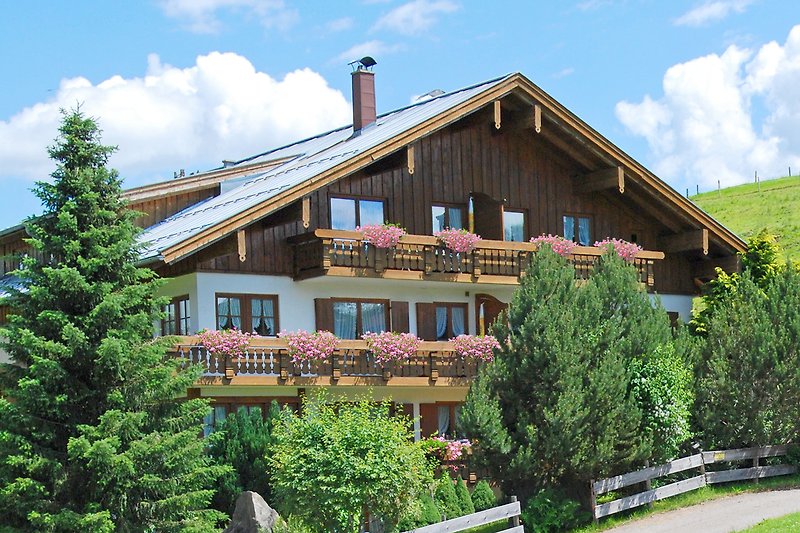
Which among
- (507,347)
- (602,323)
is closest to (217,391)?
(507,347)

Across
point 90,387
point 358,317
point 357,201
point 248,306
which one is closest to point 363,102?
point 357,201

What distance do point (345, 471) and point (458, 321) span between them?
39.6 feet

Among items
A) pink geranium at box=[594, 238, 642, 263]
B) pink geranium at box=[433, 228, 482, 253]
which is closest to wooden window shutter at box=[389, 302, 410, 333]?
pink geranium at box=[433, 228, 482, 253]

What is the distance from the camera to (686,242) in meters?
38.8

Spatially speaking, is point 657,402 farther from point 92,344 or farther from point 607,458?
point 92,344

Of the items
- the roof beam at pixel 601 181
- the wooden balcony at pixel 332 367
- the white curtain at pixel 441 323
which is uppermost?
the roof beam at pixel 601 181

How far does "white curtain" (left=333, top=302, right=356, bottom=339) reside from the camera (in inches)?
1292

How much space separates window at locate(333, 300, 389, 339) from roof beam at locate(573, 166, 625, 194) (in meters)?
7.65

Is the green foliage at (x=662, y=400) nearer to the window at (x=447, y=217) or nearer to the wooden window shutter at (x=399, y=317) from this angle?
the wooden window shutter at (x=399, y=317)

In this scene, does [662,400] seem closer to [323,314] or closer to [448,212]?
[323,314]

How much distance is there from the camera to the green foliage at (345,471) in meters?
23.5

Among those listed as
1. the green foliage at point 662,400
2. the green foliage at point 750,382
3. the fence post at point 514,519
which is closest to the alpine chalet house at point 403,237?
the green foliage at point 662,400

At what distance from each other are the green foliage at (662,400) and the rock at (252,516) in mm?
8836

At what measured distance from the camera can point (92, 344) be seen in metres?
23.2
